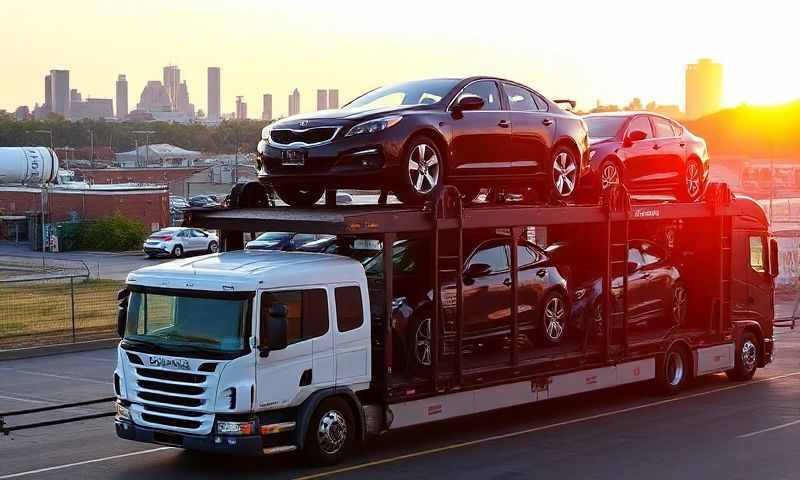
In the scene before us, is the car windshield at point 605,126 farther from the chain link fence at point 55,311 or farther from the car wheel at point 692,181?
the chain link fence at point 55,311

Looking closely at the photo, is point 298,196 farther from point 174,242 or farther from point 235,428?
point 174,242

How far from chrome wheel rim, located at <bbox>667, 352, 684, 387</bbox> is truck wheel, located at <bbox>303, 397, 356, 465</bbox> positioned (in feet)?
22.4

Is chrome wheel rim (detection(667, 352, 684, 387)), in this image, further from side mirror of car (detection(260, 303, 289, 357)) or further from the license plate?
side mirror of car (detection(260, 303, 289, 357))

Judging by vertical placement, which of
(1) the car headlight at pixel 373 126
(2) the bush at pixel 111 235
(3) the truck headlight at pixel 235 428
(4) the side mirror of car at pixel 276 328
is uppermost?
(1) the car headlight at pixel 373 126

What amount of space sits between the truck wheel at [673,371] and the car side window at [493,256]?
4154mm

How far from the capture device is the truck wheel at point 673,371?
1728 centimetres

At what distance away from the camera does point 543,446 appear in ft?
45.0

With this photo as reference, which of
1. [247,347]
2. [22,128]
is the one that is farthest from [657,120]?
[22,128]

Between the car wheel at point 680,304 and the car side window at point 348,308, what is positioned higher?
the car side window at point 348,308

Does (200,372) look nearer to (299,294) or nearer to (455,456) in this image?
→ (299,294)

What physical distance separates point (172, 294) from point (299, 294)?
49.9 inches

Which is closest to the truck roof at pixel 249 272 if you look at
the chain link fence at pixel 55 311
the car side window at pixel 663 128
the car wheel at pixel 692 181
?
the car side window at pixel 663 128

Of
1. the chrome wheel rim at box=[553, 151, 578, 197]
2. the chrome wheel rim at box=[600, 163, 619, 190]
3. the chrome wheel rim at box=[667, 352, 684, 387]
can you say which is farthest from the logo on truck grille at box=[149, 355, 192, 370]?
the chrome wheel rim at box=[667, 352, 684, 387]

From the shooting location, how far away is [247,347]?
11445 millimetres
